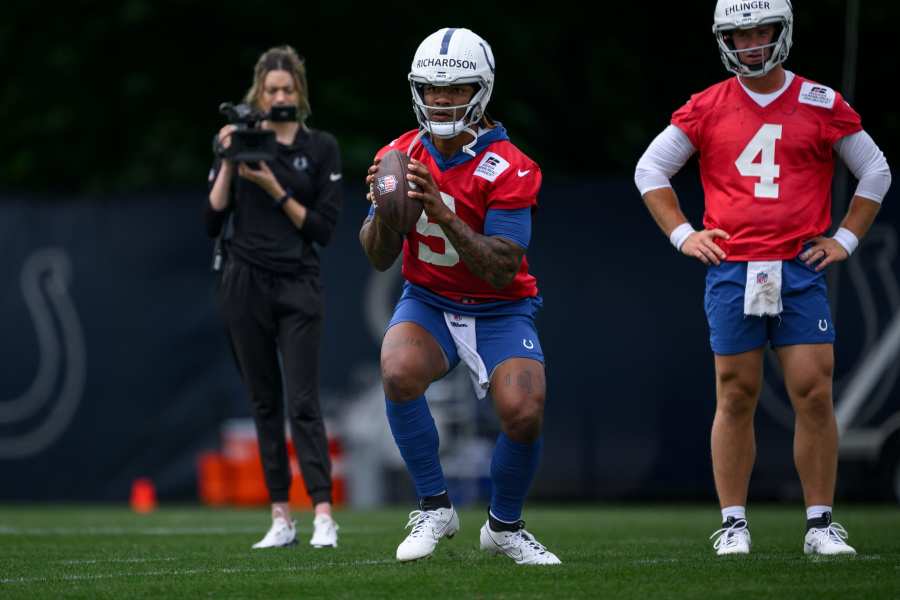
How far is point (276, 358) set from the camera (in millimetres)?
7301

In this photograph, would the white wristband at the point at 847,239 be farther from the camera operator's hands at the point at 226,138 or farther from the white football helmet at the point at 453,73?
the camera operator's hands at the point at 226,138

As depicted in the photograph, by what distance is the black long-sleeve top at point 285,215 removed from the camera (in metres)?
7.23

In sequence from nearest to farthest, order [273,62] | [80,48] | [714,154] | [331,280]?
[714,154], [273,62], [331,280], [80,48]

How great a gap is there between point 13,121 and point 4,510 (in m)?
6.48

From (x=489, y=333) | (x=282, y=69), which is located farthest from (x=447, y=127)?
(x=282, y=69)

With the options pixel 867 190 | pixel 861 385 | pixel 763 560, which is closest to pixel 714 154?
pixel 867 190

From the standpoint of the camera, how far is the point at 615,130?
15.6 m

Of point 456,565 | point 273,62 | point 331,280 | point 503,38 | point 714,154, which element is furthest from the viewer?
point 503,38

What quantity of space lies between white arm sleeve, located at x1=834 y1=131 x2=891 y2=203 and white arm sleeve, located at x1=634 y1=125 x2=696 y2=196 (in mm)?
598

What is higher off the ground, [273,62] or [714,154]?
[273,62]

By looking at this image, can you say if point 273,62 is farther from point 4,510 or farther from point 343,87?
point 343,87

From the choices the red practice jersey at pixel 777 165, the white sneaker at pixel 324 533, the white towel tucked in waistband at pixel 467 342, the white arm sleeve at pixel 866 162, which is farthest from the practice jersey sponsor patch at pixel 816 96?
the white sneaker at pixel 324 533

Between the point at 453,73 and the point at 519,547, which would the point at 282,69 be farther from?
the point at 519,547

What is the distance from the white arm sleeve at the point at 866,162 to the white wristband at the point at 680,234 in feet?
2.16
